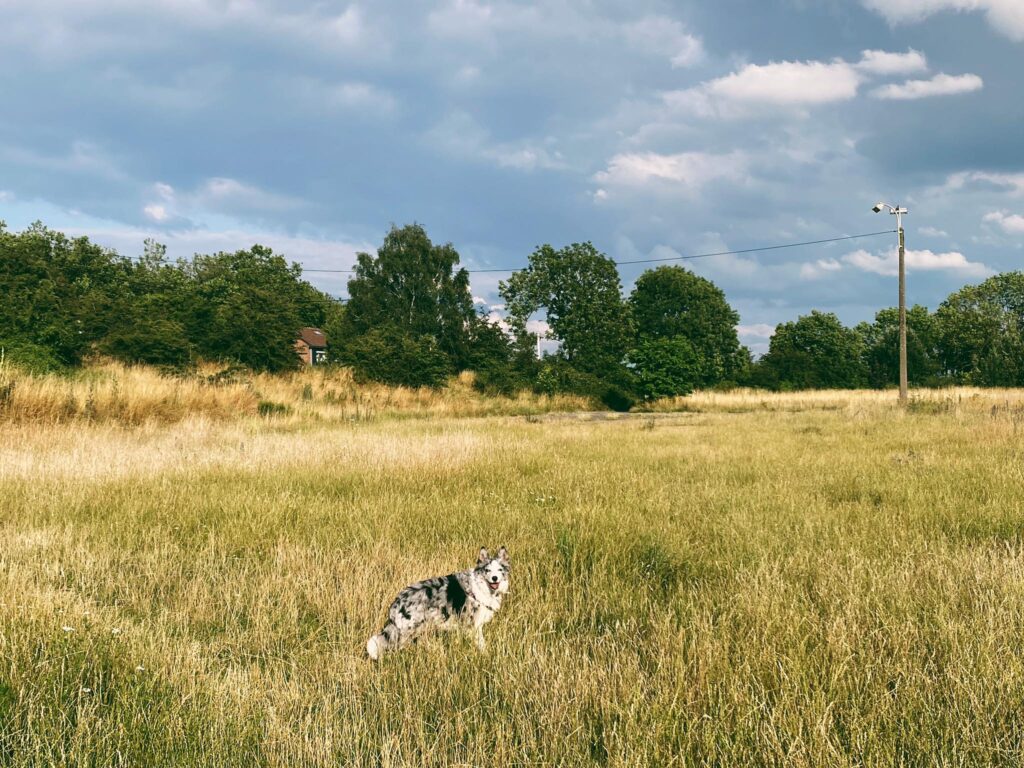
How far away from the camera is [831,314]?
68.7 m

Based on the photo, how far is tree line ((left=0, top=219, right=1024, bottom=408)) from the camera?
2569cm

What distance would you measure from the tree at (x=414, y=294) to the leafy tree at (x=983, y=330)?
5139cm

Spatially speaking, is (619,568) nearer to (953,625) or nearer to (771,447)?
(953,625)

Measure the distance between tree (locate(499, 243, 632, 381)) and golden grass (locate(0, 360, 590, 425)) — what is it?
14.0m

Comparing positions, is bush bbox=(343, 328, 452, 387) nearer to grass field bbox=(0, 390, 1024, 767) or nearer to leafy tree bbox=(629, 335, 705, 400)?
leafy tree bbox=(629, 335, 705, 400)

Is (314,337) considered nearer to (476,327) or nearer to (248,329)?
(476,327)

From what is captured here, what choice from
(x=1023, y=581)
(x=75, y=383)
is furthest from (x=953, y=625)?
(x=75, y=383)

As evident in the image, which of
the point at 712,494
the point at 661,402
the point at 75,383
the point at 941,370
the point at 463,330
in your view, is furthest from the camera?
the point at 941,370

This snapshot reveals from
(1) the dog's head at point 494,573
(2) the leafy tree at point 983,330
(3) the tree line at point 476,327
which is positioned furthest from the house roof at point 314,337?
(2) the leafy tree at point 983,330

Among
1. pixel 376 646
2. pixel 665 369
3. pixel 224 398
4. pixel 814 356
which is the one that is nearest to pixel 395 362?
pixel 224 398

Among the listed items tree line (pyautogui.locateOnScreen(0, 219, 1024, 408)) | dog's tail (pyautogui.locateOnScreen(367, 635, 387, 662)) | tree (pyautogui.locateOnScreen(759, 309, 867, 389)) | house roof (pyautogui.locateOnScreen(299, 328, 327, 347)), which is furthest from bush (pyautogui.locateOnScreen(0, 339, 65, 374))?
tree (pyautogui.locateOnScreen(759, 309, 867, 389))

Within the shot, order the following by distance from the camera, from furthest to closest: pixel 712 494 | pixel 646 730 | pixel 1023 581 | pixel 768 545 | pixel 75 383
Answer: pixel 75 383
pixel 712 494
pixel 768 545
pixel 1023 581
pixel 646 730

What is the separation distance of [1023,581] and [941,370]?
8199 cm

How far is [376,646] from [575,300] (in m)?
46.1
